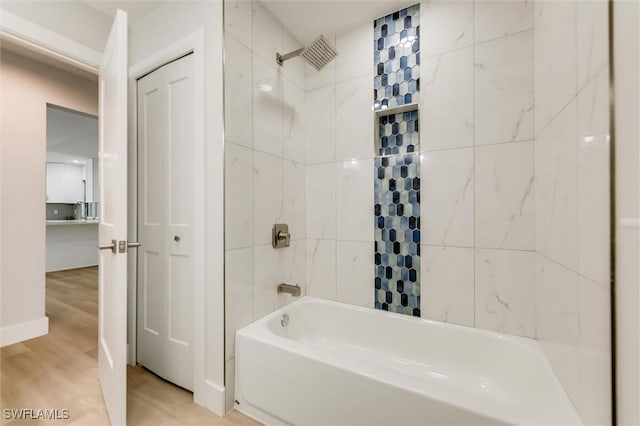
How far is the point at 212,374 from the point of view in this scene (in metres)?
1.48

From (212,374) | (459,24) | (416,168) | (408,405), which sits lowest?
(212,374)

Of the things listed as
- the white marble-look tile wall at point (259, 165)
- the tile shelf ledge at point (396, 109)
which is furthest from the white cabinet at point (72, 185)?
→ the tile shelf ledge at point (396, 109)

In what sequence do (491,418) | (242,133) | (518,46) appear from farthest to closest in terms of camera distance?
(242,133)
(518,46)
(491,418)

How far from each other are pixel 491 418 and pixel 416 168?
1.27 metres

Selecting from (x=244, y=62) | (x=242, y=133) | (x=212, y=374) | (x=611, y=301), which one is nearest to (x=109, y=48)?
(x=244, y=62)

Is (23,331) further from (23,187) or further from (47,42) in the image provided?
(47,42)

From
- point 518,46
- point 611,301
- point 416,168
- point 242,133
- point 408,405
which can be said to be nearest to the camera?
point 611,301

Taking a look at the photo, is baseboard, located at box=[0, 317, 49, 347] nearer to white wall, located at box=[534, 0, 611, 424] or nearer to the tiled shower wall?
the tiled shower wall

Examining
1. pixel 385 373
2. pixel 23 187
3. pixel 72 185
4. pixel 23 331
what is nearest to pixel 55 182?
pixel 72 185

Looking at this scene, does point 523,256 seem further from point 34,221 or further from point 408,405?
point 34,221

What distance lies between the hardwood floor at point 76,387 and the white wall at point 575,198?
141 centimetres

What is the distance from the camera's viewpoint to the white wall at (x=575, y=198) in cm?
71

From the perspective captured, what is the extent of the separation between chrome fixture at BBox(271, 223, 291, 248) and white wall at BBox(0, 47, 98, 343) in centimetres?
227

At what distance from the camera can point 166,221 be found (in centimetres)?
173
